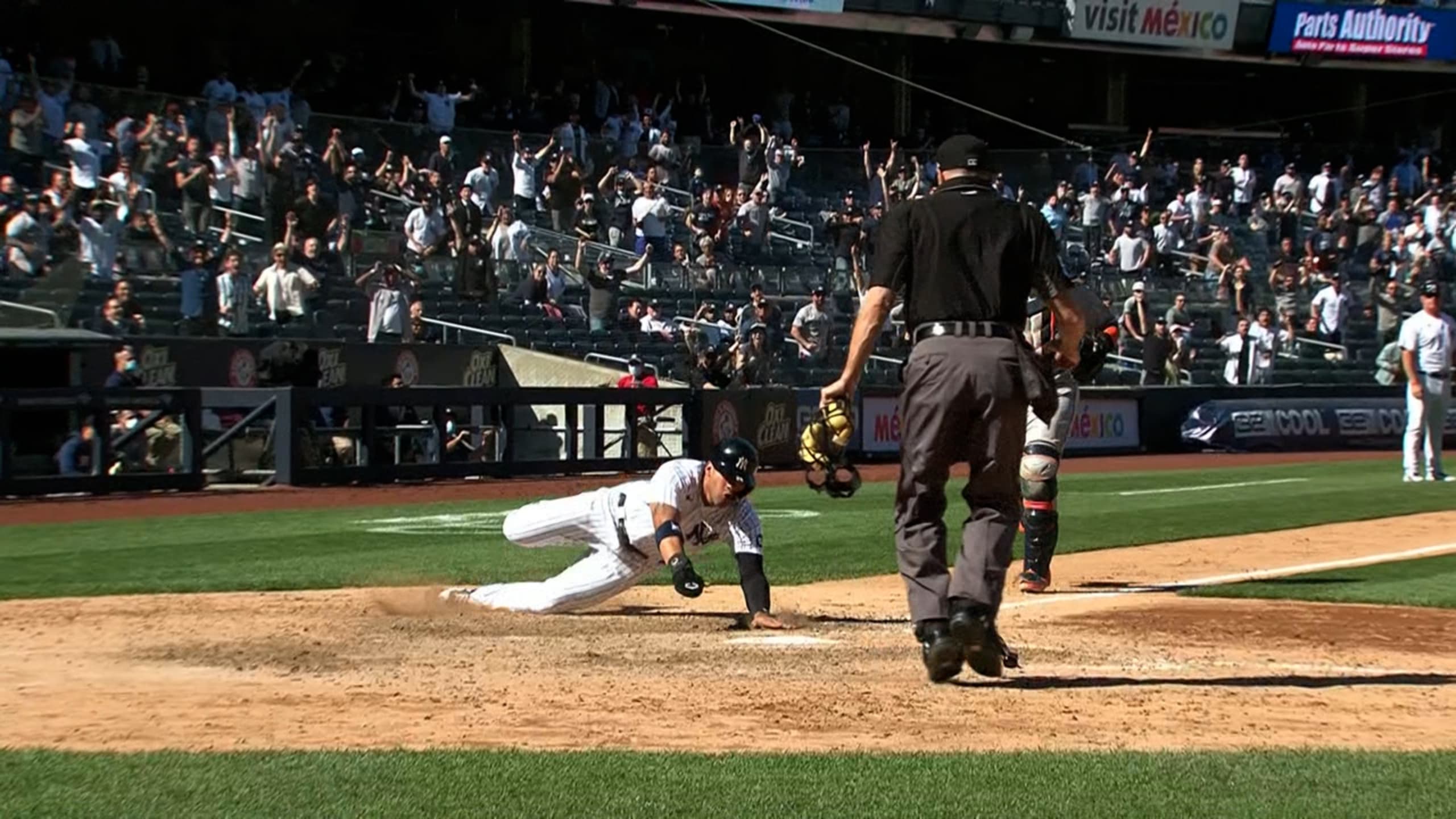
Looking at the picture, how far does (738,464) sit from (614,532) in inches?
33.2

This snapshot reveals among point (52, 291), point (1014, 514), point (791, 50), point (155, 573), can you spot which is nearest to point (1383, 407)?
point (791, 50)

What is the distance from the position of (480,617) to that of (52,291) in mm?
12704

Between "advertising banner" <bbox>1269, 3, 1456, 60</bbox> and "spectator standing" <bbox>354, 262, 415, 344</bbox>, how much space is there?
25934 millimetres

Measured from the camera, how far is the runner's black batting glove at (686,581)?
29.3ft

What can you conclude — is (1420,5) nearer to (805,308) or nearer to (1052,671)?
(805,308)

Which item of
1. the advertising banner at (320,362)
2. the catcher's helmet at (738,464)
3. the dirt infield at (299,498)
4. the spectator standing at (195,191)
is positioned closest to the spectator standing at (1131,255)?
the dirt infield at (299,498)

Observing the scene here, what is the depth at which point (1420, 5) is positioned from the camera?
44.2 meters

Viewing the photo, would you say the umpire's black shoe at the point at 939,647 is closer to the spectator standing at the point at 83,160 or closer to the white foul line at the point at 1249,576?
the white foul line at the point at 1249,576

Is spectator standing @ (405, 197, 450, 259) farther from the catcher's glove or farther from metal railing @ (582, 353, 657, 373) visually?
the catcher's glove

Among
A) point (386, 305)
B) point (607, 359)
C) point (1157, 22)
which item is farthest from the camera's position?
point (1157, 22)

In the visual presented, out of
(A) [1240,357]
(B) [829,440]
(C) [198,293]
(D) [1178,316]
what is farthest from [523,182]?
(B) [829,440]

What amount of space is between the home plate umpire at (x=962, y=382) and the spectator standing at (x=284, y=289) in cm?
1664

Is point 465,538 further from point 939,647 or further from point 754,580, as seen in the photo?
point 939,647

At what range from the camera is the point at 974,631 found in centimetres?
720
